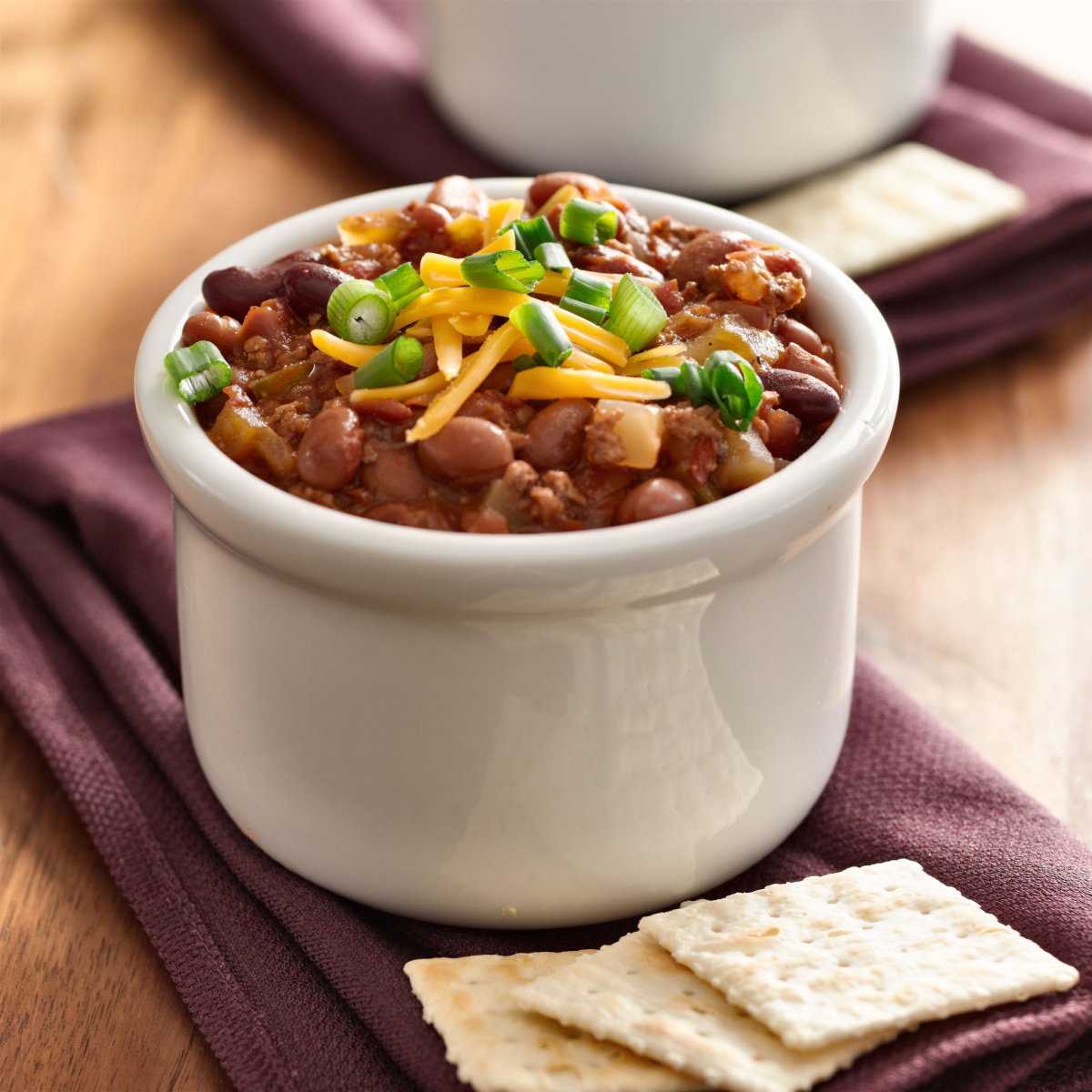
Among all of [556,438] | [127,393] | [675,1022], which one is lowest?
[127,393]

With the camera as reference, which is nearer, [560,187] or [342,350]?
[342,350]

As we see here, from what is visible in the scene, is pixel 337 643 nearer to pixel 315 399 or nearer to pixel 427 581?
pixel 427 581

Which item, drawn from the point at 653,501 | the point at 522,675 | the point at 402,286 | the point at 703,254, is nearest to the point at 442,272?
the point at 402,286

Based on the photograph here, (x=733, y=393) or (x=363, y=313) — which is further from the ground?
A: (x=733, y=393)

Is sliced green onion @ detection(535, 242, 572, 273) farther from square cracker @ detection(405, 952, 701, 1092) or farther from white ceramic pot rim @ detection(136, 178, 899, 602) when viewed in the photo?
square cracker @ detection(405, 952, 701, 1092)

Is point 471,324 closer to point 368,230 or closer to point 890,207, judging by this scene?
point 368,230

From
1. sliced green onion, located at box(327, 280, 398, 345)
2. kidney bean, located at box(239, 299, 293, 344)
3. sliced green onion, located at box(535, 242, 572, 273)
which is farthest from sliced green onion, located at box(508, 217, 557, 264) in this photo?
kidney bean, located at box(239, 299, 293, 344)
